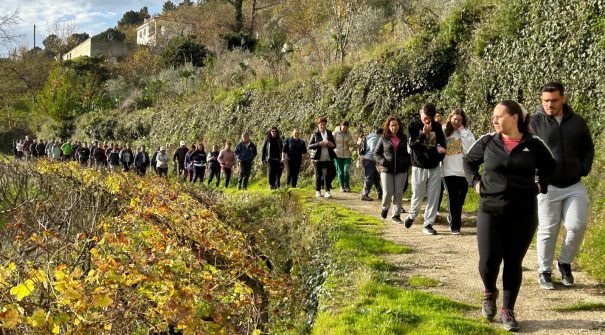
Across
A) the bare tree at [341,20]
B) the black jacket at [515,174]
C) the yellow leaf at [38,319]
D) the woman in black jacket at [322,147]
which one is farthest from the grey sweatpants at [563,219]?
the bare tree at [341,20]

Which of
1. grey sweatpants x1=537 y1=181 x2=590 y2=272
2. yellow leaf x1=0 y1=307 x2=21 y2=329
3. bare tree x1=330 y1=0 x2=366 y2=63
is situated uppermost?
bare tree x1=330 y1=0 x2=366 y2=63

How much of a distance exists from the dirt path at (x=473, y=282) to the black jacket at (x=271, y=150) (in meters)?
6.04

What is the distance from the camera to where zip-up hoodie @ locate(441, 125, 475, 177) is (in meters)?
8.22

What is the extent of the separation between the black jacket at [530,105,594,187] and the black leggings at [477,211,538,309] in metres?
1.11

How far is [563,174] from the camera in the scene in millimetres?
5406

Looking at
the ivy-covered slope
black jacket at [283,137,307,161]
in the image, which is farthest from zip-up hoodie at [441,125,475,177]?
black jacket at [283,137,307,161]

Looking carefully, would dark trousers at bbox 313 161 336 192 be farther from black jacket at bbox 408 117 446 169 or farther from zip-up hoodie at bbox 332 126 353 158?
black jacket at bbox 408 117 446 169

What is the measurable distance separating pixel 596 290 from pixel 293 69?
1913 cm

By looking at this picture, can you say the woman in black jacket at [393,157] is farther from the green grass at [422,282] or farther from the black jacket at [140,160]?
the black jacket at [140,160]

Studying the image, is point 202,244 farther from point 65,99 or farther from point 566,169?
point 65,99

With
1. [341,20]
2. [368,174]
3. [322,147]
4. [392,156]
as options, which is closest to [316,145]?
[322,147]

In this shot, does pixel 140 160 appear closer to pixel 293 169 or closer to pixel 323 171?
pixel 293 169

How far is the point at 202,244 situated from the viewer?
6.99 m

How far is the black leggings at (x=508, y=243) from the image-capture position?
4504 mm
